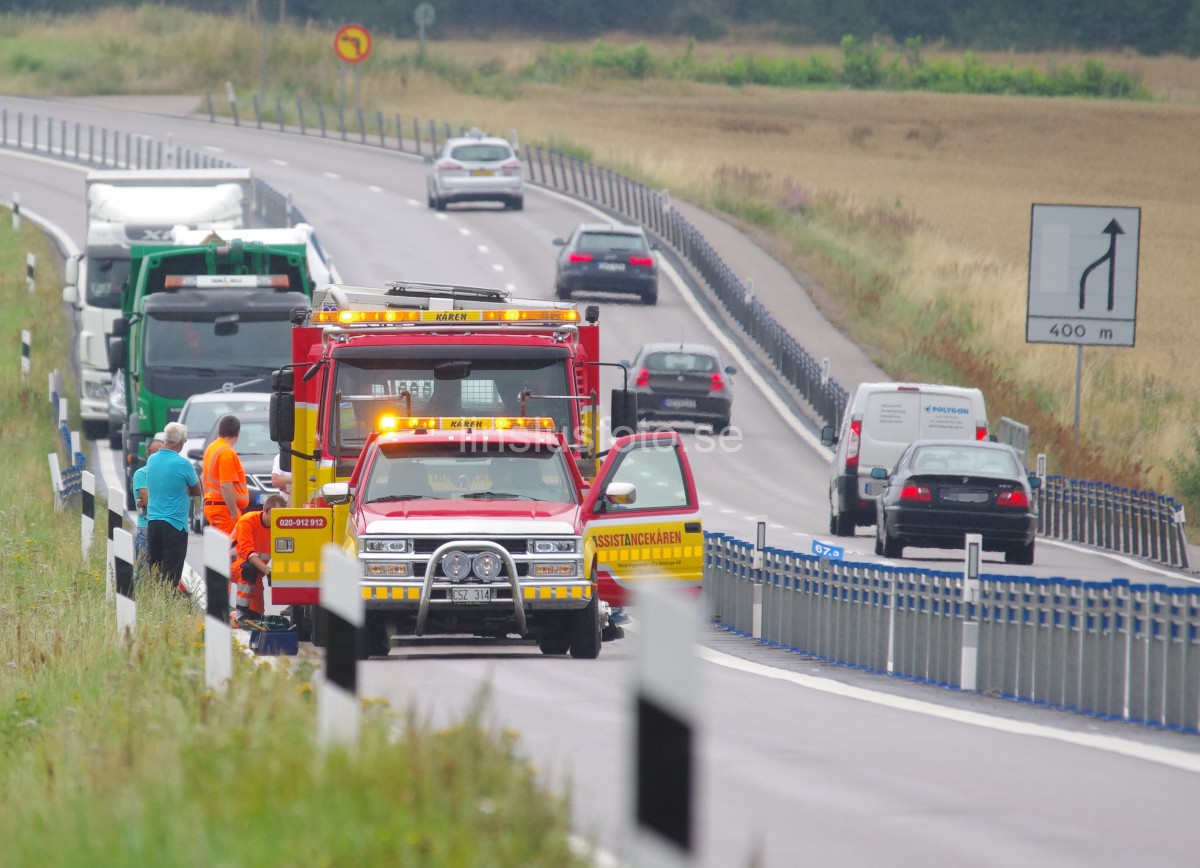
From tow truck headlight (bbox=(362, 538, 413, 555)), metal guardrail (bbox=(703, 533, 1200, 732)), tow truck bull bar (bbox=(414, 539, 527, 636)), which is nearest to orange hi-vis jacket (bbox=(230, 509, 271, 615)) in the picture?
tow truck headlight (bbox=(362, 538, 413, 555))

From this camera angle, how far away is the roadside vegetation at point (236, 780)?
6039mm

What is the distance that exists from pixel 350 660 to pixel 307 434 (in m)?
10.8

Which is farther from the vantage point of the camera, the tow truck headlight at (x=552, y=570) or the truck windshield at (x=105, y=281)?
the truck windshield at (x=105, y=281)

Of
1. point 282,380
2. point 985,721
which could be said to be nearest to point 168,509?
point 282,380

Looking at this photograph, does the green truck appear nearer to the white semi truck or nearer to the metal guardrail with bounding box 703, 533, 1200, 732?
the white semi truck

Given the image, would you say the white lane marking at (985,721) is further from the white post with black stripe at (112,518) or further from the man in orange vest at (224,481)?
the white post with black stripe at (112,518)

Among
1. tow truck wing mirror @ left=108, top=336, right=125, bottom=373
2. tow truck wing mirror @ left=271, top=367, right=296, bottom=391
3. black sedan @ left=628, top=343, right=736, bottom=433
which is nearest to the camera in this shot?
tow truck wing mirror @ left=271, top=367, right=296, bottom=391

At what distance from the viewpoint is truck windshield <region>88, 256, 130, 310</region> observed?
31.8m

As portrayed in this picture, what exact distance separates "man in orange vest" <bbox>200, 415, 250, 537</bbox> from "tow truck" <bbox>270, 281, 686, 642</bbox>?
0.40 m

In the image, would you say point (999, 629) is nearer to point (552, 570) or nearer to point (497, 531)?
point (552, 570)

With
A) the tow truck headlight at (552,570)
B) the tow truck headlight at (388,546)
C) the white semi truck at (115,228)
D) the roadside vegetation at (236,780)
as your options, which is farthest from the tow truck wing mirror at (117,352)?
the roadside vegetation at (236,780)

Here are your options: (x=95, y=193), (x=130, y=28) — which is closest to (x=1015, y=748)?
(x=95, y=193)

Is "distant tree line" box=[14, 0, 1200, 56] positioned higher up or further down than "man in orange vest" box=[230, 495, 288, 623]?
higher up

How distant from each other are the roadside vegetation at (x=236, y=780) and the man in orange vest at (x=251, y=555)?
5.24 meters
